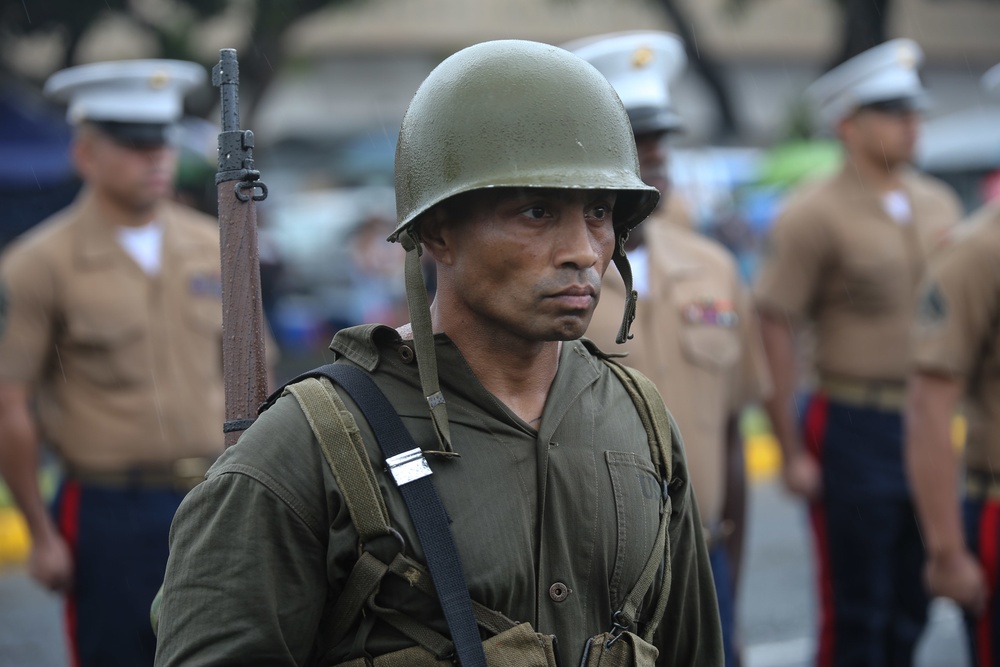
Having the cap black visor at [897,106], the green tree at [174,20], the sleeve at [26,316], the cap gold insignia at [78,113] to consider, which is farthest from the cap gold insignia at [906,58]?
the green tree at [174,20]

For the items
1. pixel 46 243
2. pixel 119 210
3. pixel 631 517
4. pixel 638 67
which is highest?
pixel 638 67

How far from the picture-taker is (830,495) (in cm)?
576

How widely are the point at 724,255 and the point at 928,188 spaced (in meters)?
2.17

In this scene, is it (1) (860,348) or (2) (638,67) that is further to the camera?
(1) (860,348)

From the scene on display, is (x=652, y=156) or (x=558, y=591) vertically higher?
(x=652, y=156)

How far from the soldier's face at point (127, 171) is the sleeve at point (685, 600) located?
336cm

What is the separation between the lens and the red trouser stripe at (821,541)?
5.62 metres

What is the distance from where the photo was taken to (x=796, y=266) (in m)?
5.94

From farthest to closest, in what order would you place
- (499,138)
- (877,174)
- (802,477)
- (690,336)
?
(877,174)
(802,477)
(690,336)
(499,138)

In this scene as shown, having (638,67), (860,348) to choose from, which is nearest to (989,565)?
(860,348)

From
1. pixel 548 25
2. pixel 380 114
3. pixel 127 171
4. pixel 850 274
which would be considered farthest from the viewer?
pixel 548 25

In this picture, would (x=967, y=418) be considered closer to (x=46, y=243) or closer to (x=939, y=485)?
(x=939, y=485)

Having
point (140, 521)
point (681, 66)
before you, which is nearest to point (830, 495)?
point (681, 66)

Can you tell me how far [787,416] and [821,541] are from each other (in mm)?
577
